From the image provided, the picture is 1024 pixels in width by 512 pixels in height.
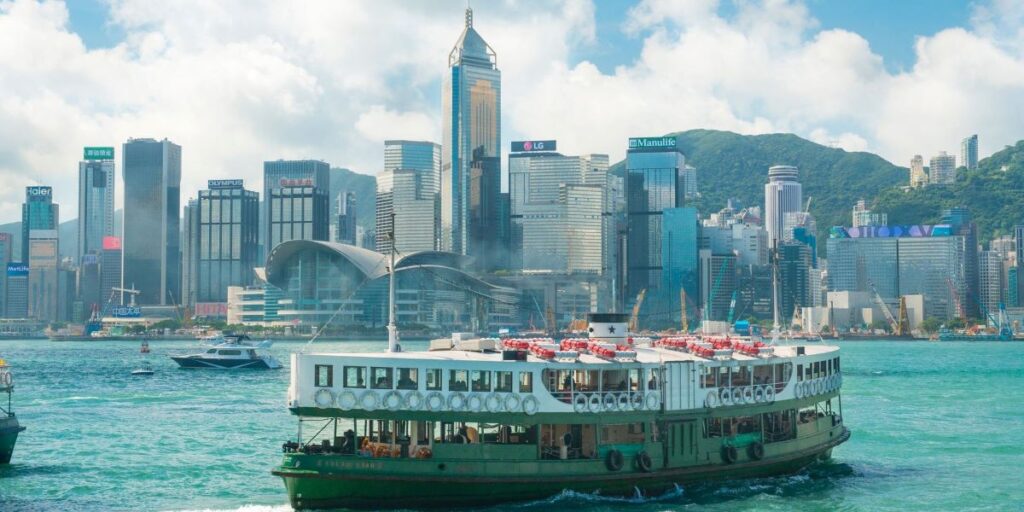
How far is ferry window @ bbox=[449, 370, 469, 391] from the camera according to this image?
30469 millimetres

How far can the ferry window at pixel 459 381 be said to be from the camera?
30.5m

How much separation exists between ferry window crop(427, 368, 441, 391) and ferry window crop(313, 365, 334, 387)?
2642 millimetres

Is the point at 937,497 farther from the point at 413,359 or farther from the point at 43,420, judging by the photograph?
the point at 43,420

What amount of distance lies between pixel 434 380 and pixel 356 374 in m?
2.14

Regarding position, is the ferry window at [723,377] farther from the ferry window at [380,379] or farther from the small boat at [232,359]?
the small boat at [232,359]

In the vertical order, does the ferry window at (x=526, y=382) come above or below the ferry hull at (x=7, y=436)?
above

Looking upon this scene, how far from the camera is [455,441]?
30547 millimetres

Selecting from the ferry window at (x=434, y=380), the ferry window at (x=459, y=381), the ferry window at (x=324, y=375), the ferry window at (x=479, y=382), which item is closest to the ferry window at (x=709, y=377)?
the ferry window at (x=479, y=382)

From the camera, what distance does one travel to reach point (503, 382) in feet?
101

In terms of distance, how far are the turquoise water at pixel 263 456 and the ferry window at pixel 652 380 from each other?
3.24m

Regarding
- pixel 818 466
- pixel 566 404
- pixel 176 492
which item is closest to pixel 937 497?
pixel 818 466

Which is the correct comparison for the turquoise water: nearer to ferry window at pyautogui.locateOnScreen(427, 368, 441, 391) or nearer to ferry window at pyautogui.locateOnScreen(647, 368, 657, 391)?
ferry window at pyautogui.locateOnScreen(647, 368, 657, 391)

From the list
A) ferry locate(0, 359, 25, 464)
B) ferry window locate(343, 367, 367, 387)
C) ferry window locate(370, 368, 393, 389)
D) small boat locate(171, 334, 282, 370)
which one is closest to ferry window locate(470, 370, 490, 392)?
ferry window locate(370, 368, 393, 389)

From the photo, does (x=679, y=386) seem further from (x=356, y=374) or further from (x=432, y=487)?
(x=356, y=374)
